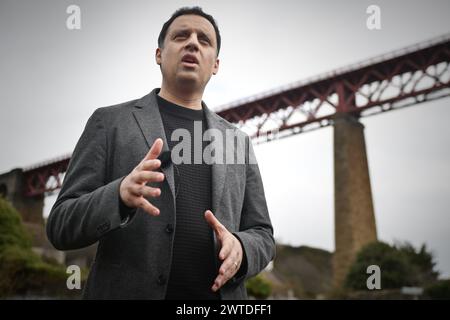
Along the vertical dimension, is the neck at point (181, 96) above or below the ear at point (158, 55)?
below

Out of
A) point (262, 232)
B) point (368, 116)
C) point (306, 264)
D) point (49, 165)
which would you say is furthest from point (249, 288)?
point (306, 264)

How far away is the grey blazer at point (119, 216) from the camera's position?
4.42 ft

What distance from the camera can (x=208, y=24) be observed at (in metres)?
1.74

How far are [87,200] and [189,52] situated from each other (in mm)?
727

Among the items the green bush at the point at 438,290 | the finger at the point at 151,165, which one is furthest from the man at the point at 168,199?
the green bush at the point at 438,290

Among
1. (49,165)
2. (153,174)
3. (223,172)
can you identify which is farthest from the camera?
A: (49,165)

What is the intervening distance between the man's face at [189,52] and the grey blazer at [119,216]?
166mm

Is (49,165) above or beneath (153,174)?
above

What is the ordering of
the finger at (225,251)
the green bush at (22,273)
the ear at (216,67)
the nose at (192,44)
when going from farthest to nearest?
the green bush at (22,273), the ear at (216,67), the nose at (192,44), the finger at (225,251)

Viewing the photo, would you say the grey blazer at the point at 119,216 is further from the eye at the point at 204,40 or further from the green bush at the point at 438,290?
the green bush at the point at 438,290

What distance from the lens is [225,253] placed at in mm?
1301

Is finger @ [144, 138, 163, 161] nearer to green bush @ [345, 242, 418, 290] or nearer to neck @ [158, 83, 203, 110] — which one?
neck @ [158, 83, 203, 110]

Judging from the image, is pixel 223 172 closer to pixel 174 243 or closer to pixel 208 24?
pixel 174 243
